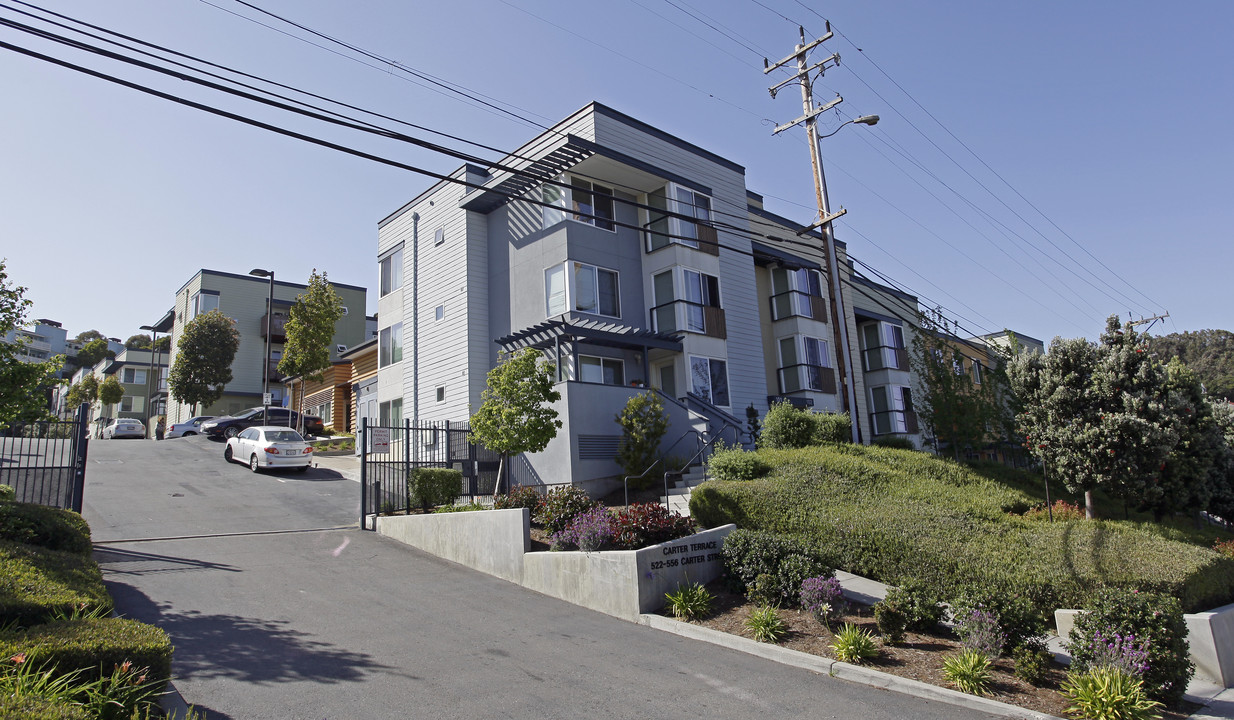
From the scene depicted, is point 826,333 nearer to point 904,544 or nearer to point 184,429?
point 904,544

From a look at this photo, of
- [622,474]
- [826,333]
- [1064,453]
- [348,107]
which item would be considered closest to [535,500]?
[622,474]

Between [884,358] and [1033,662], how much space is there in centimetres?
2786

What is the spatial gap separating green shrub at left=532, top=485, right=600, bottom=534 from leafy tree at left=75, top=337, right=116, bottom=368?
83.1 meters

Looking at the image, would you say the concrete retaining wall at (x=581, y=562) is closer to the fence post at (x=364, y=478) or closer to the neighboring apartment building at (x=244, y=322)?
the fence post at (x=364, y=478)

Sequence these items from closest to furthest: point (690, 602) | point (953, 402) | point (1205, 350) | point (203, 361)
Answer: point (690, 602) → point (953, 402) → point (203, 361) → point (1205, 350)

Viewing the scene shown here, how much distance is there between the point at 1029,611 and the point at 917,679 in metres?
1.58

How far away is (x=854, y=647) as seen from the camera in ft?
26.8

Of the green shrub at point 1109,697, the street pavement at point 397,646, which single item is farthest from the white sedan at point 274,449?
the green shrub at point 1109,697

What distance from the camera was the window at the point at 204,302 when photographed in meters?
50.1

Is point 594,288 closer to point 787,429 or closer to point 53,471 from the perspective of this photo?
point 787,429

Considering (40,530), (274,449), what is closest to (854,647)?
(40,530)

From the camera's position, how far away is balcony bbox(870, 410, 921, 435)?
3325cm

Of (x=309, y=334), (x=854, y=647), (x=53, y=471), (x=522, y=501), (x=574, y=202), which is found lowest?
(x=854, y=647)

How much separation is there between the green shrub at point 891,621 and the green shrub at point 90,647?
7.49m
